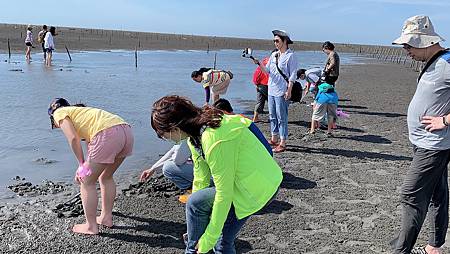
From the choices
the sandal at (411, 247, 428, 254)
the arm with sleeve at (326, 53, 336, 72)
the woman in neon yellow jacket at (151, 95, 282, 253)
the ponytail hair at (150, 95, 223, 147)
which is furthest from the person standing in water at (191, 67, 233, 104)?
the ponytail hair at (150, 95, 223, 147)

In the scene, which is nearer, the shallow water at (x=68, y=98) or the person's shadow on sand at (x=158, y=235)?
the person's shadow on sand at (x=158, y=235)

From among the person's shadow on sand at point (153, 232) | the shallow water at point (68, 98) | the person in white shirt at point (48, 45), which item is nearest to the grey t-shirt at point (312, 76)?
the shallow water at point (68, 98)

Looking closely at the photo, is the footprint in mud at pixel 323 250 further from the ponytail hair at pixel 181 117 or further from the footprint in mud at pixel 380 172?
the footprint in mud at pixel 380 172

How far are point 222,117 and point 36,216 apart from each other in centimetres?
311

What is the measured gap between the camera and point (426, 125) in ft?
11.7

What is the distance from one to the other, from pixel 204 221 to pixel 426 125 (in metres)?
1.84

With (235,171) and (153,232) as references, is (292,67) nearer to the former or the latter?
(153,232)

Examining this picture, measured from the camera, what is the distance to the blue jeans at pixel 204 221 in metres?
3.18

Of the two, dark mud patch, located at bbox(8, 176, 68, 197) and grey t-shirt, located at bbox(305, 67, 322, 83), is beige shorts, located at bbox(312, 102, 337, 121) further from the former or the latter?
dark mud patch, located at bbox(8, 176, 68, 197)

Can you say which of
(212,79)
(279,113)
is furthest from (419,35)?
(212,79)

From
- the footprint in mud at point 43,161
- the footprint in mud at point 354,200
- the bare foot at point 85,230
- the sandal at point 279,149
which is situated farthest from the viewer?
the sandal at point 279,149

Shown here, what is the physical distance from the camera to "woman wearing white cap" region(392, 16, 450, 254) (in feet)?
11.5

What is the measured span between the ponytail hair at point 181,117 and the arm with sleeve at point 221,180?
6.4 inches

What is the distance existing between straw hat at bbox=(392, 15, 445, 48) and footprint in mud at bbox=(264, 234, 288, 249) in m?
2.13
